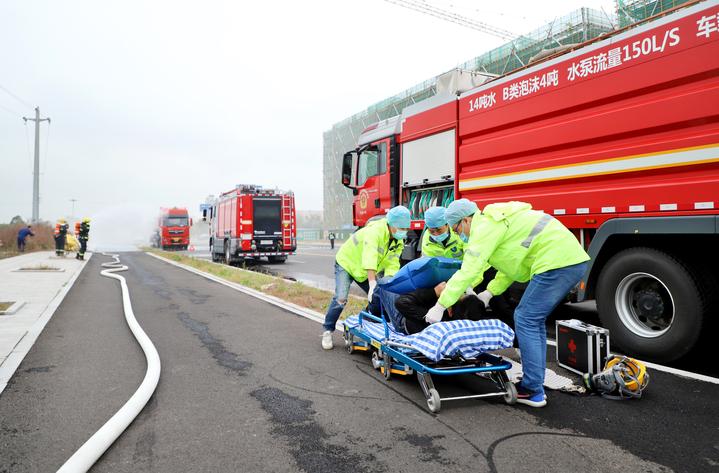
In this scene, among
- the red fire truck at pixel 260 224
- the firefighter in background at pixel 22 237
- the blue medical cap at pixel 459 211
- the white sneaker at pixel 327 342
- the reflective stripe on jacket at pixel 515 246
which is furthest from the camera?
the firefighter in background at pixel 22 237

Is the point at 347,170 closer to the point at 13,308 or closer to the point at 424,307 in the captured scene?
the point at 13,308

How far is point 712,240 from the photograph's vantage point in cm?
461

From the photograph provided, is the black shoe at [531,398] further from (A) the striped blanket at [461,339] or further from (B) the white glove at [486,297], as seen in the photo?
(B) the white glove at [486,297]

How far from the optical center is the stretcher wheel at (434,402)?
3.60m

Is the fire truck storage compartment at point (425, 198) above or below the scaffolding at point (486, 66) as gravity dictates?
below

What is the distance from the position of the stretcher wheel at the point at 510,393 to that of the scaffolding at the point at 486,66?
616 centimetres

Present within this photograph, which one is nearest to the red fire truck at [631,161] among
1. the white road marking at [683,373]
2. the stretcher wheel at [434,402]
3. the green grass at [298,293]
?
the white road marking at [683,373]

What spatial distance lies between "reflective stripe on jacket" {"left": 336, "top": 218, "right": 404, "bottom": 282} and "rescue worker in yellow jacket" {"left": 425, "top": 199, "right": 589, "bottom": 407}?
4.60ft

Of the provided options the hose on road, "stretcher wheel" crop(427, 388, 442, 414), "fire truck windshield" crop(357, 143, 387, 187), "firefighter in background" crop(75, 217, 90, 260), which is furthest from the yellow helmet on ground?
"firefighter in background" crop(75, 217, 90, 260)

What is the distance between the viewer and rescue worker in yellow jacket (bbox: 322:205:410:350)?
5.04 metres

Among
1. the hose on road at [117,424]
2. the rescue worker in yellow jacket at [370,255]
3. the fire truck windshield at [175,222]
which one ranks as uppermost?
the fire truck windshield at [175,222]

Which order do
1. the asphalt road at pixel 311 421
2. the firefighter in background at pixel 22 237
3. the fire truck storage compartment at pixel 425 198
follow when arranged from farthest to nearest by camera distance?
the firefighter in background at pixel 22 237
the fire truck storage compartment at pixel 425 198
the asphalt road at pixel 311 421

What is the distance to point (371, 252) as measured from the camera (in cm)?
507

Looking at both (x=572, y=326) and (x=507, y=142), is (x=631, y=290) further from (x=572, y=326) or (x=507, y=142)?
(x=507, y=142)
